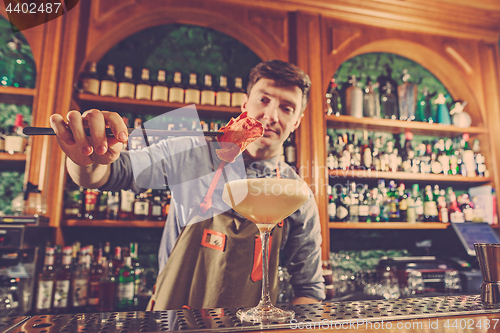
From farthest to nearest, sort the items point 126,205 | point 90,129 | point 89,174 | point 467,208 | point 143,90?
point 467,208, point 143,90, point 126,205, point 89,174, point 90,129

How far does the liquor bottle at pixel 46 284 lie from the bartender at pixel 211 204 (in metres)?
1.02

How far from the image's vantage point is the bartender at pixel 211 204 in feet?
3.09

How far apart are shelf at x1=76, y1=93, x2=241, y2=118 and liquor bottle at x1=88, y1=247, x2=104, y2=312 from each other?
107 cm

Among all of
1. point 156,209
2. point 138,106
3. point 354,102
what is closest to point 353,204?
point 354,102

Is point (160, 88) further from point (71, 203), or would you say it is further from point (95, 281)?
point (95, 281)

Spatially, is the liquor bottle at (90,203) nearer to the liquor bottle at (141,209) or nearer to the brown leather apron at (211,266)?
the liquor bottle at (141,209)

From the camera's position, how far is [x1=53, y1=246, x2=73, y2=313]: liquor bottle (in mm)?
1965

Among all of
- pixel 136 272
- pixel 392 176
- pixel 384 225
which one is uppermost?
pixel 392 176

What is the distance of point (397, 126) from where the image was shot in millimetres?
2861

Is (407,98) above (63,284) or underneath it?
above

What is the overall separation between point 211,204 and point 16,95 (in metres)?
1.90

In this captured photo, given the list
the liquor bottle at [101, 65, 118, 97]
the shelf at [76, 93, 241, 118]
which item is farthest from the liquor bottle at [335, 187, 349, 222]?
the liquor bottle at [101, 65, 118, 97]

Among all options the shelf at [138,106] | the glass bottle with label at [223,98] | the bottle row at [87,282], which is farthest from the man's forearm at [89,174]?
the glass bottle with label at [223,98]

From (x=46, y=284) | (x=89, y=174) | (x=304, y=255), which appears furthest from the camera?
(x=46, y=284)
